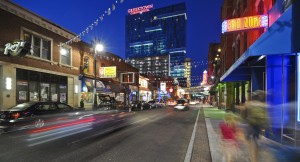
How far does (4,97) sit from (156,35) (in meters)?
138

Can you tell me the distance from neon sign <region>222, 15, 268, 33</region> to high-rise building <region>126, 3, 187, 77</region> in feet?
181

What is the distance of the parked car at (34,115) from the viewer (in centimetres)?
1162

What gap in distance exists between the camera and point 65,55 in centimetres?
2619

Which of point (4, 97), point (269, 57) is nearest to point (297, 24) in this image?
Answer: point (269, 57)

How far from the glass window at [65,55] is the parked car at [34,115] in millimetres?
12301

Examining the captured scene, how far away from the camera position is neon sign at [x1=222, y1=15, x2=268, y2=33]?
13.6 metres

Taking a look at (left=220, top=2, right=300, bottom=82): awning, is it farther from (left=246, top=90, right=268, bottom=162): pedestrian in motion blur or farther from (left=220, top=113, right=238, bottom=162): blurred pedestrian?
(left=246, top=90, right=268, bottom=162): pedestrian in motion blur

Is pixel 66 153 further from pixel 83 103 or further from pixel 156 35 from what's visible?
pixel 156 35

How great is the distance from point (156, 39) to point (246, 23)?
13689 cm

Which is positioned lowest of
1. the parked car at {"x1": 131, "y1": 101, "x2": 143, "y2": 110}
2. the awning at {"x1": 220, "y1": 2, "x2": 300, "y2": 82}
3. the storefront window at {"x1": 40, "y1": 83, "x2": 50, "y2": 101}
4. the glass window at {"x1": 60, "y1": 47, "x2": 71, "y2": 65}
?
the parked car at {"x1": 131, "y1": 101, "x2": 143, "y2": 110}

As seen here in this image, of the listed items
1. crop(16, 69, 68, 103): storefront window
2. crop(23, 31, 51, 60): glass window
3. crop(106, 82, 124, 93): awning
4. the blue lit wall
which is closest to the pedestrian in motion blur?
the blue lit wall

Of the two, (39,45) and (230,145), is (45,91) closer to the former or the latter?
(39,45)

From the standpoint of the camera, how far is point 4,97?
59.5 ft

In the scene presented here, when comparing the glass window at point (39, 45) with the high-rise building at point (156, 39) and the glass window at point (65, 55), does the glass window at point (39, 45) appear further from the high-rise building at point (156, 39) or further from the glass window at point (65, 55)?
the high-rise building at point (156, 39)
